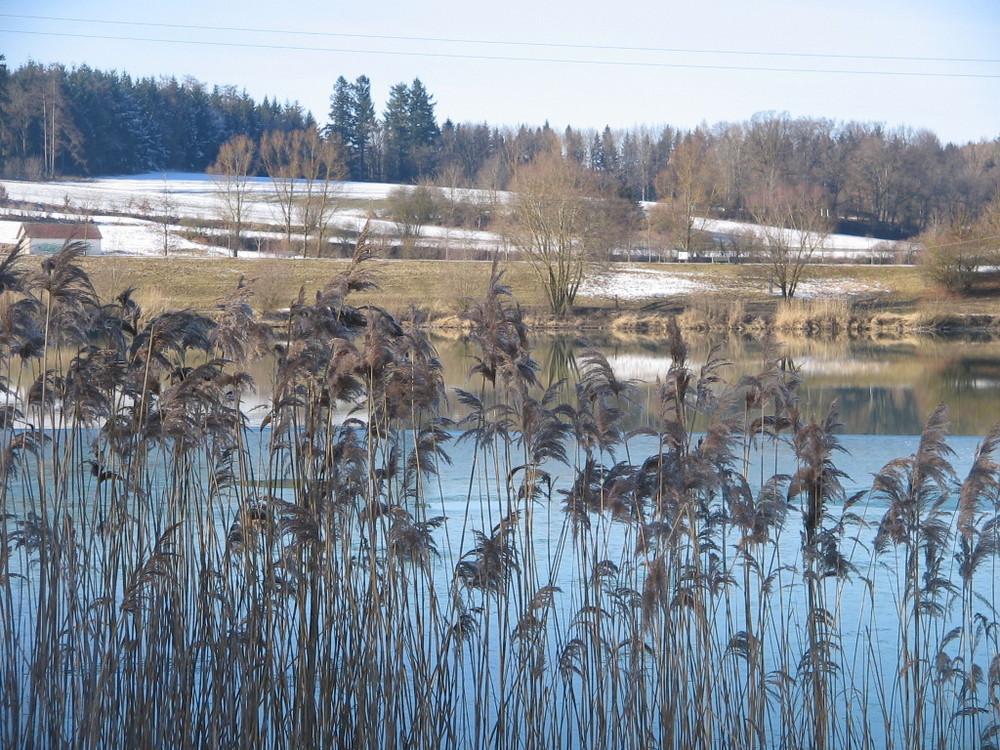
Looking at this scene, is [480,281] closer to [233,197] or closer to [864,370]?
[864,370]

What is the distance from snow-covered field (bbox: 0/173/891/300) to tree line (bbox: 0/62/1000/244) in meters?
2.74

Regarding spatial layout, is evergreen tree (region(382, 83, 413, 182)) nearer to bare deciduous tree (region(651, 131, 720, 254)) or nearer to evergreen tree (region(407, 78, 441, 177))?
evergreen tree (region(407, 78, 441, 177))

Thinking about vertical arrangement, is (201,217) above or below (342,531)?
above

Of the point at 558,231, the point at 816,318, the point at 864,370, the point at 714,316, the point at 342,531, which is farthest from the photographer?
the point at 558,231

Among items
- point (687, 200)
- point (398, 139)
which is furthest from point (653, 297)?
point (398, 139)

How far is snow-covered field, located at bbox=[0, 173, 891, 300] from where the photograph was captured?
4047cm

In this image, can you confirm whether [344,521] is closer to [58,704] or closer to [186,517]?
[186,517]

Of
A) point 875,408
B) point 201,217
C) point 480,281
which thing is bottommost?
point 875,408

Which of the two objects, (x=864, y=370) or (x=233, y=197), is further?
(x=233, y=197)

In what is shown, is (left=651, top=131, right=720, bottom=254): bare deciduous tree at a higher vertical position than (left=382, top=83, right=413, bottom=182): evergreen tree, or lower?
lower

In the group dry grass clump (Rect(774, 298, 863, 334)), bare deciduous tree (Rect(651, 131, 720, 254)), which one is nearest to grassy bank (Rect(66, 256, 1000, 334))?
dry grass clump (Rect(774, 298, 863, 334))

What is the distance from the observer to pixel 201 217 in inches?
2239

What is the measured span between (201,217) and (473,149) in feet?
121

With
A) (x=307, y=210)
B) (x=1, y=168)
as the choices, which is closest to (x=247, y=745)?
(x=307, y=210)
